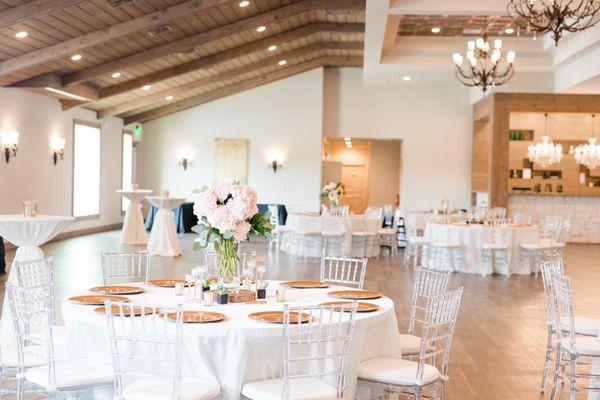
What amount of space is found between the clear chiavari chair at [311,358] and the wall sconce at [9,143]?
1006 centimetres

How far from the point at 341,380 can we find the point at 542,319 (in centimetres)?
485

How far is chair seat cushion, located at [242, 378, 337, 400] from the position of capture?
3270mm

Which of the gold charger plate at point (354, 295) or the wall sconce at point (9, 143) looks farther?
the wall sconce at point (9, 143)

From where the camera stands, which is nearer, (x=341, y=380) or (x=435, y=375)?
(x=341, y=380)

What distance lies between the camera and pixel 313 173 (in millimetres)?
18391

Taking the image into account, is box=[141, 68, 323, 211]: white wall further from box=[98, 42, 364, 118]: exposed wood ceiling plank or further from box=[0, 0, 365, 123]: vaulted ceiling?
box=[98, 42, 364, 118]: exposed wood ceiling plank

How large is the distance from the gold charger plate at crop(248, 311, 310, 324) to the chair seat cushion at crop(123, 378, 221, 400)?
375 mm

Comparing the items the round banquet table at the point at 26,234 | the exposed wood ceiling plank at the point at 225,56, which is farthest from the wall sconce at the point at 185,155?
the round banquet table at the point at 26,234

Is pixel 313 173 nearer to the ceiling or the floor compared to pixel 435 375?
nearer to the ceiling

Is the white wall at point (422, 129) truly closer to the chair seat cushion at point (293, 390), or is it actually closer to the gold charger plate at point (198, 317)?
the gold charger plate at point (198, 317)

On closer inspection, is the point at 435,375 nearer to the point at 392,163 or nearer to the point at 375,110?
the point at 375,110

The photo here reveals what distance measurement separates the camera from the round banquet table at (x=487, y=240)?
1116 centimetres

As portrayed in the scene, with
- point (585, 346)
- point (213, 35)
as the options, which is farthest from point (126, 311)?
point (213, 35)

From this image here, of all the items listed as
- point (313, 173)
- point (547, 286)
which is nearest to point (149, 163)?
point (313, 173)
